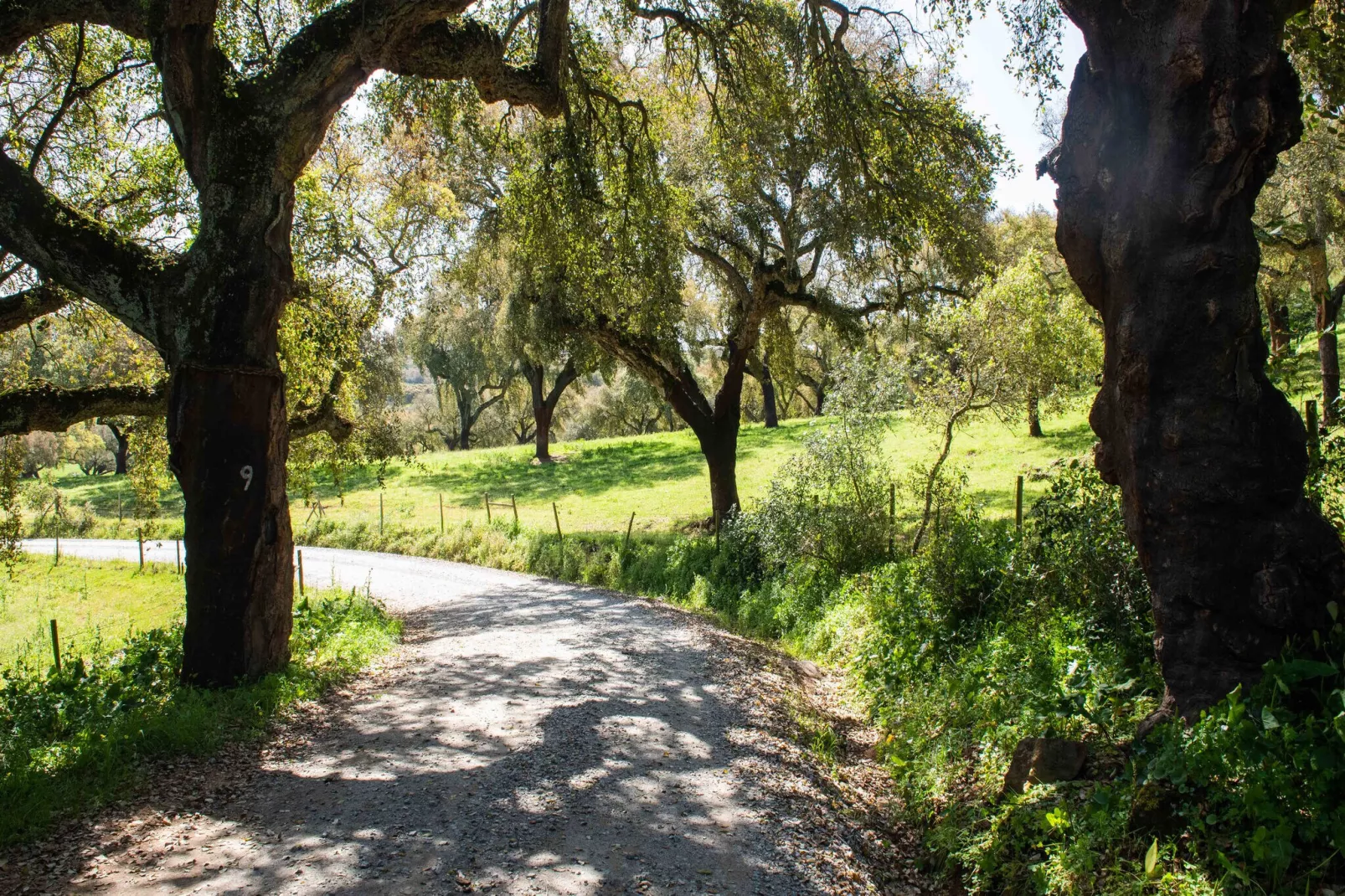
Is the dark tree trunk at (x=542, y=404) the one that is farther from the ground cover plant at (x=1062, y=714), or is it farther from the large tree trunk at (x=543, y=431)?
the ground cover plant at (x=1062, y=714)

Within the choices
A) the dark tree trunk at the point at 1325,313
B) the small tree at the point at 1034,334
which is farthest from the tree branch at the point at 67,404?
the dark tree trunk at the point at 1325,313

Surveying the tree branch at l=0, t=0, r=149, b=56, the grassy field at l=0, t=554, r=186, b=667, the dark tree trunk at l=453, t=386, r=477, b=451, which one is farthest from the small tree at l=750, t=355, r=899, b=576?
the dark tree trunk at l=453, t=386, r=477, b=451

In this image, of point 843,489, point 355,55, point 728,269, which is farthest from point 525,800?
point 728,269

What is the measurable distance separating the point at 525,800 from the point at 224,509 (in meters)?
4.57

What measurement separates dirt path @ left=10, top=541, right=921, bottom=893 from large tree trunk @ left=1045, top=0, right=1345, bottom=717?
9.26ft

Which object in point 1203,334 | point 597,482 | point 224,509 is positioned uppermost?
point 1203,334

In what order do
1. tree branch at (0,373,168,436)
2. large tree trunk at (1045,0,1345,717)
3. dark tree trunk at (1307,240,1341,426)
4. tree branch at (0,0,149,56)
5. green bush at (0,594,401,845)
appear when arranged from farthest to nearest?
dark tree trunk at (1307,240,1341,426) < tree branch at (0,373,168,436) < tree branch at (0,0,149,56) < green bush at (0,594,401,845) < large tree trunk at (1045,0,1345,717)

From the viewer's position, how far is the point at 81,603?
1931 centimetres

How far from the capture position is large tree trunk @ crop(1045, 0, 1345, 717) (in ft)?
16.1

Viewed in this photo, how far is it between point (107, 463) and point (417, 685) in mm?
70842

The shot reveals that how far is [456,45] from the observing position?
372 inches

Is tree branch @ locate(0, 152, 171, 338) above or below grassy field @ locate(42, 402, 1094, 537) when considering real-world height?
above

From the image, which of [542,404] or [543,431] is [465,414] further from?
[543,431]

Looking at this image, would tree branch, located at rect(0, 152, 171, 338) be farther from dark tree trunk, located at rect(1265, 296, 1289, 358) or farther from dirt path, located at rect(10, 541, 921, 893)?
dark tree trunk, located at rect(1265, 296, 1289, 358)
